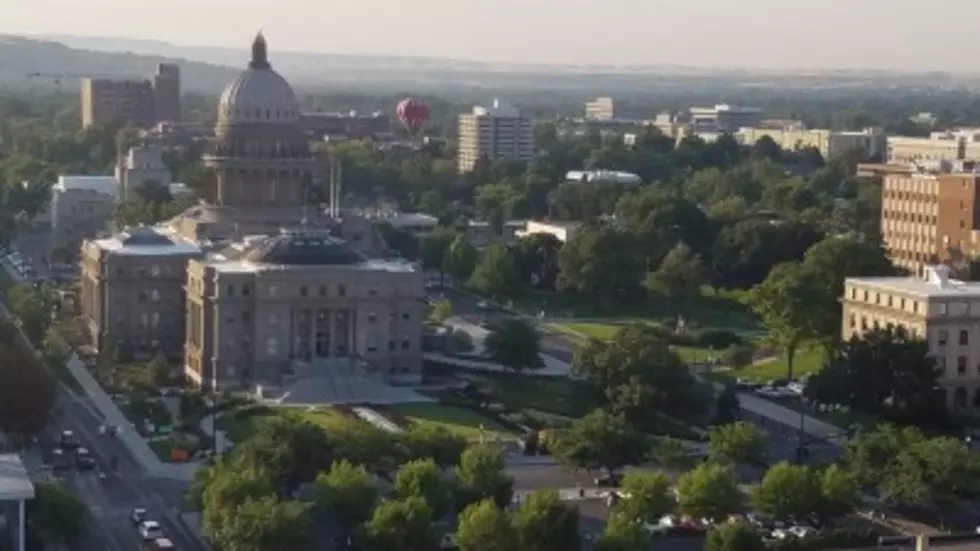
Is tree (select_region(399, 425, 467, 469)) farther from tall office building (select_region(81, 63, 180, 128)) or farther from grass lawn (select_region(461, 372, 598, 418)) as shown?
tall office building (select_region(81, 63, 180, 128))

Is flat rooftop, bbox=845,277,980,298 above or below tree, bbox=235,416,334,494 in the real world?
above

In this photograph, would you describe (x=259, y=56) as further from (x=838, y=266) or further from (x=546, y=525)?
(x=546, y=525)

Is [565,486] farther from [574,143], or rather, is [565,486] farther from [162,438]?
[574,143]

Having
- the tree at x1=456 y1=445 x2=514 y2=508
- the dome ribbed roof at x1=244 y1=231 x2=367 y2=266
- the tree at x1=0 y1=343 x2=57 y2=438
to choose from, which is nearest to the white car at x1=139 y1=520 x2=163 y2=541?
the tree at x1=456 y1=445 x2=514 y2=508

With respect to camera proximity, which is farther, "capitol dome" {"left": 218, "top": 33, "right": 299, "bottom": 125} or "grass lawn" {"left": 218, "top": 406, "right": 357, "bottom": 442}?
"capitol dome" {"left": 218, "top": 33, "right": 299, "bottom": 125}

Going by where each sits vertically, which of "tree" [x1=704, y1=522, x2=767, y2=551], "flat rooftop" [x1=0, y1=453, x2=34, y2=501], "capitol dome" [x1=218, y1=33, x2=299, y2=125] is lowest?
A: "tree" [x1=704, y1=522, x2=767, y2=551]

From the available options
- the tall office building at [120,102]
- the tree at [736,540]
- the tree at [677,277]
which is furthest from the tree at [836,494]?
the tall office building at [120,102]

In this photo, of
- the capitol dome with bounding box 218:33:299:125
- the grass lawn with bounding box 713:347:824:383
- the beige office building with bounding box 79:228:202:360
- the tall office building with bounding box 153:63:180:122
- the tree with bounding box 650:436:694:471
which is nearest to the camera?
the tree with bounding box 650:436:694:471

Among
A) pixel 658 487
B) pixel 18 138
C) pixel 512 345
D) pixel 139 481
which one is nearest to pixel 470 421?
pixel 512 345
